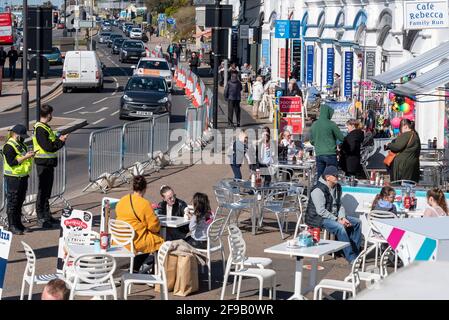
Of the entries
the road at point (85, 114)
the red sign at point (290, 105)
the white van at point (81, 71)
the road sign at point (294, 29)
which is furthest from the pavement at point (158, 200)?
the white van at point (81, 71)

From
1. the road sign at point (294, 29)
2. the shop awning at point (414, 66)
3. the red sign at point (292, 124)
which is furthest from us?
the road sign at point (294, 29)

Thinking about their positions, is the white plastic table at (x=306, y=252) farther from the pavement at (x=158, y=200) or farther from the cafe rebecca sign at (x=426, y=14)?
the cafe rebecca sign at (x=426, y=14)

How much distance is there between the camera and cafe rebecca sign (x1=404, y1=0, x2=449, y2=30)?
843 inches

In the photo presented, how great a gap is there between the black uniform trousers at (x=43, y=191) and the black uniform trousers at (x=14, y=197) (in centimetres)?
57

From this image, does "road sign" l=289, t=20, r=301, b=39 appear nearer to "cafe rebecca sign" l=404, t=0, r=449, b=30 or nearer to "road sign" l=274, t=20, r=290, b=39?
"road sign" l=274, t=20, r=290, b=39

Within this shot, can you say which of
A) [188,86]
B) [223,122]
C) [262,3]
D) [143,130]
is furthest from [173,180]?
[262,3]

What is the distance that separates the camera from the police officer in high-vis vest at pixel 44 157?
1627 cm

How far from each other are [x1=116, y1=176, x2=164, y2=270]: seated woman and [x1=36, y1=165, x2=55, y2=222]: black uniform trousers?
12.5 feet

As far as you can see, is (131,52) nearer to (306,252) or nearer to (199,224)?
(199,224)

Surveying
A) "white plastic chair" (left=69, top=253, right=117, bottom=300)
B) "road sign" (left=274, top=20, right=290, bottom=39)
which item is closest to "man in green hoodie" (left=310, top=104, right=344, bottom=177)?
"white plastic chair" (left=69, top=253, right=117, bottom=300)

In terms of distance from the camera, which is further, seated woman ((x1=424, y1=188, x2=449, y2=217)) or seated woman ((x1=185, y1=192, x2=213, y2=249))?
seated woman ((x1=424, y1=188, x2=449, y2=217))

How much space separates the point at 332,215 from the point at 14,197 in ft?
16.0

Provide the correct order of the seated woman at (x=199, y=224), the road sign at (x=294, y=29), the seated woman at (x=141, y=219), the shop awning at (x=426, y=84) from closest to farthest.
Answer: the seated woman at (x=141, y=219) → the seated woman at (x=199, y=224) → the shop awning at (x=426, y=84) → the road sign at (x=294, y=29)
